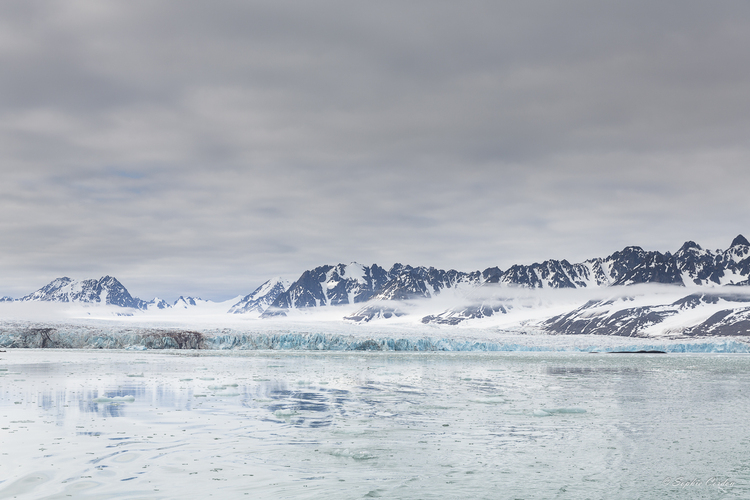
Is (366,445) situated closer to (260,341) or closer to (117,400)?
(117,400)

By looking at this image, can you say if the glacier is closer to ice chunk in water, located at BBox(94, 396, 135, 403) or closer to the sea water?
ice chunk in water, located at BBox(94, 396, 135, 403)

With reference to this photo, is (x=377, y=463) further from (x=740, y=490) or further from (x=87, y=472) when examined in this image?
(x=740, y=490)

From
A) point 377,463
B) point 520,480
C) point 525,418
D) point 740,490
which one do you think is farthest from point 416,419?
point 740,490

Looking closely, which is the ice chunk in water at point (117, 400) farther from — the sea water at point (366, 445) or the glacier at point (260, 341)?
the glacier at point (260, 341)

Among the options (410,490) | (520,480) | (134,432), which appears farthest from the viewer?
(134,432)

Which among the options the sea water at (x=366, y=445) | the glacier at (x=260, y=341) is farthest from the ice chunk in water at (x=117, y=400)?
the glacier at (x=260, y=341)

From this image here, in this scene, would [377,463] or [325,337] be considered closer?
[377,463]

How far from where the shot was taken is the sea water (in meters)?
10.5

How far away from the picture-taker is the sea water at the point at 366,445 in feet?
34.6

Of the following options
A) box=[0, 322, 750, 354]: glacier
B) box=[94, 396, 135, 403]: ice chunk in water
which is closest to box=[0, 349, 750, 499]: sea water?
box=[94, 396, 135, 403]: ice chunk in water

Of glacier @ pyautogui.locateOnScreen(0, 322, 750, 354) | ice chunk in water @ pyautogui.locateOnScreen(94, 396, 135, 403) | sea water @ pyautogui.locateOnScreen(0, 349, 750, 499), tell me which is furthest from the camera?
glacier @ pyautogui.locateOnScreen(0, 322, 750, 354)

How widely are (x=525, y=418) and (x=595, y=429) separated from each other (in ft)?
8.40

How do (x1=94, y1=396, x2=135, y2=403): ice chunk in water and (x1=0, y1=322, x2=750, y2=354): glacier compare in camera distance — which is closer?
(x1=94, y1=396, x2=135, y2=403): ice chunk in water

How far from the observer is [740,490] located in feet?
34.1
